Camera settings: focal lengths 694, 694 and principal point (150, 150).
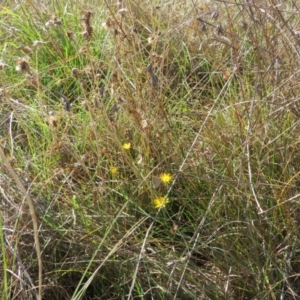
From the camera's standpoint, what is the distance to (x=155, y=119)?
186 cm

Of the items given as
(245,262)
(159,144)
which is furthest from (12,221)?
(245,262)

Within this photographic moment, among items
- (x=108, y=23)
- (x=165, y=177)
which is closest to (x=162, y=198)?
(x=165, y=177)

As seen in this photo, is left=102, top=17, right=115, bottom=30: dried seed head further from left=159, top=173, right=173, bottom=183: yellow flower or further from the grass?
left=159, top=173, right=173, bottom=183: yellow flower

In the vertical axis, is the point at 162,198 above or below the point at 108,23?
below

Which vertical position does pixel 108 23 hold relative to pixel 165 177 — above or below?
above

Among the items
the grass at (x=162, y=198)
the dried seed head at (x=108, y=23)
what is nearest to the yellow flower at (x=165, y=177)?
the grass at (x=162, y=198)

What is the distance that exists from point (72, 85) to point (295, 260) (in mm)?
1327

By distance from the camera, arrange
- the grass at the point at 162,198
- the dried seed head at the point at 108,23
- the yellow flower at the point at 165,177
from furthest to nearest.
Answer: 1. the dried seed head at the point at 108,23
2. the yellow flower at the point at 165,177
3. the grass at the point at 162,198

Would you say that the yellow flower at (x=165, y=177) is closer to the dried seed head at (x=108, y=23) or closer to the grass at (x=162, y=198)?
the grass at (x=162, y=198)

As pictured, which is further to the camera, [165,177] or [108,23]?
[108,23]

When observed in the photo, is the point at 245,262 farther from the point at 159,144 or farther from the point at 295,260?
the point at 159,144

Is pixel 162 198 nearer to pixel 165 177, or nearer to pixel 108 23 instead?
pixel 165 177

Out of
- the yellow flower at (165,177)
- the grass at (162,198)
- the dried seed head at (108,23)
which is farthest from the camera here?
the dried seed head at (108,23)

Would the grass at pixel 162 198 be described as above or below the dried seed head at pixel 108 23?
below
